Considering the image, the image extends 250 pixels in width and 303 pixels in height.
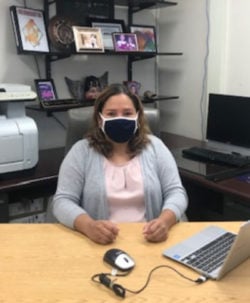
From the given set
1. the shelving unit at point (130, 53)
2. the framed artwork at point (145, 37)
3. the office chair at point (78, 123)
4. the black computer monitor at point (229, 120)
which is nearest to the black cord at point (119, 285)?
the office chair at point (78, 123)

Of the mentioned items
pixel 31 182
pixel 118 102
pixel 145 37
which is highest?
pixel 145 37

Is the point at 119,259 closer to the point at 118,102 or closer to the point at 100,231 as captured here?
the point at 100,231

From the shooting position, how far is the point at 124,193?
68.2 inches

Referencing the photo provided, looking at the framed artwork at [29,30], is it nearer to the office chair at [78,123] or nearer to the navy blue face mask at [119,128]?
the office chair at [78,123]

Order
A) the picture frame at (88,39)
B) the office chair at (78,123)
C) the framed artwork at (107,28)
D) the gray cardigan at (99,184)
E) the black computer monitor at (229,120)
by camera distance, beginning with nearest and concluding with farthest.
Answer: the gray cardigan at (99,184) → the office chair at (78,123) → the black computer monitor at (229,120) → the picture frame at (88,39) → the framed artwork at (107,28)

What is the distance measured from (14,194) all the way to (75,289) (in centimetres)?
144

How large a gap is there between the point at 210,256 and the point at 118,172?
64 cm

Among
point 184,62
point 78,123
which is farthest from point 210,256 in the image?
point 184,62

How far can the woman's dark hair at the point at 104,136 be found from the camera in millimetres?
1813

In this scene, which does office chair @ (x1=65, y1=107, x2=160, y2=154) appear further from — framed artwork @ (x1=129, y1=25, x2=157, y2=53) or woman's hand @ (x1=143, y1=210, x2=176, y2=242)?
framed artwork @ (x1=129, y1=25, x2=157, y2=53)

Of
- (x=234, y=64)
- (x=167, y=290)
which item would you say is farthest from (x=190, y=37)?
(x=167, y=290)

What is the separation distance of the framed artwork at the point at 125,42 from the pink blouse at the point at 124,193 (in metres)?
1.42

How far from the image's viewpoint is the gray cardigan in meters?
1.68

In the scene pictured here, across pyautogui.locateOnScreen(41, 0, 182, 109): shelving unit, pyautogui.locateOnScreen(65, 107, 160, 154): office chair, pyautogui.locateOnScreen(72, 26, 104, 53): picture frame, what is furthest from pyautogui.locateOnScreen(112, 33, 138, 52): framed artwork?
pyautogui.locateOnScreen(65, 107, 160, 154): office chair
